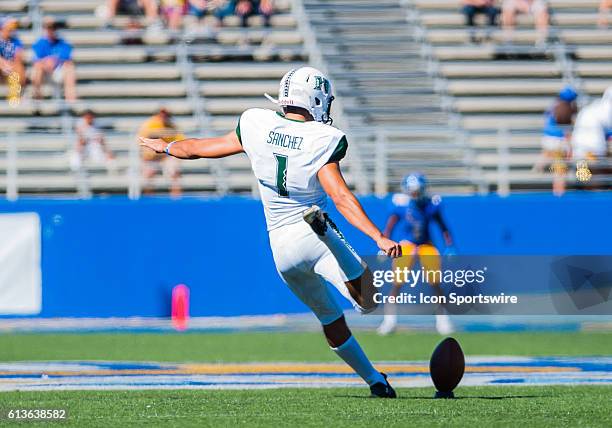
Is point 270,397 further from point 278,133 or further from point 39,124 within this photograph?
point 39,124

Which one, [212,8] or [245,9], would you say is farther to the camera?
[245,9]

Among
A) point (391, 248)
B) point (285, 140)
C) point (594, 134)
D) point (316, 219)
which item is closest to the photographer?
point (391, 248)

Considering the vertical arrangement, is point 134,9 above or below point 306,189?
above

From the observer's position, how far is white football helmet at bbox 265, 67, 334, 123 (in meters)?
8.02

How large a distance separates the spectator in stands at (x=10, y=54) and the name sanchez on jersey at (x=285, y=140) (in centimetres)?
1179

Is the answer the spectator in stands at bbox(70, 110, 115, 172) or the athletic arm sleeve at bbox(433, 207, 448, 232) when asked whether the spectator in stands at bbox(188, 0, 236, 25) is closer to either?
the spectator in stands at bbox(70, 110, 115, 172)

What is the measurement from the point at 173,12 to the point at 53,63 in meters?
2.16

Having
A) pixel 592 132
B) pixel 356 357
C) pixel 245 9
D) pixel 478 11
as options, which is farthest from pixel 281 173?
pixel 478 11

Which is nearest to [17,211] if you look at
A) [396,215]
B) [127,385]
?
[396,215]

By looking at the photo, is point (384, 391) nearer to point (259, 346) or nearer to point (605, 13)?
point (259, 346)

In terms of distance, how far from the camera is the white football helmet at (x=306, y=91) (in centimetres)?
802

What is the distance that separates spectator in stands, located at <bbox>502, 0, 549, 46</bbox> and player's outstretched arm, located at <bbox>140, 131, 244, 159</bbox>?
12673 millimetres

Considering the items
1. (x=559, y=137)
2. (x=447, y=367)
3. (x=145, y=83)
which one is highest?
(x=145, y=83)

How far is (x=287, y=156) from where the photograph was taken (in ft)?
25.9
